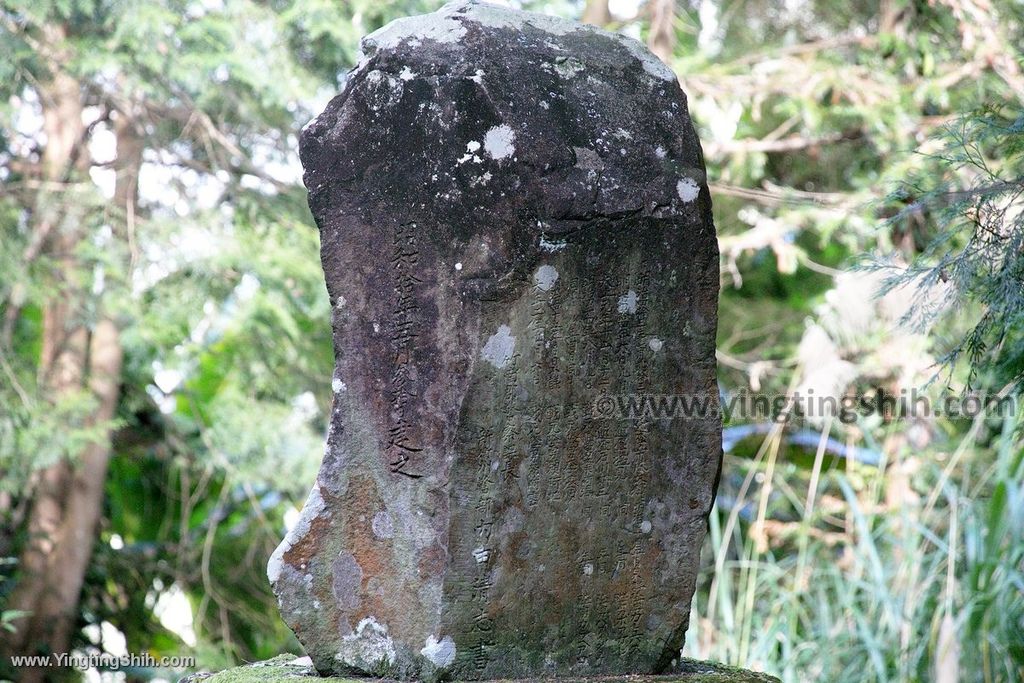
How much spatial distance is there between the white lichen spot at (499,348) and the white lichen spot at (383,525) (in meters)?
0.40

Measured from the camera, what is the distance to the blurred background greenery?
3982mm

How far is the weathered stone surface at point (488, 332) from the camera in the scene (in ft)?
7.32

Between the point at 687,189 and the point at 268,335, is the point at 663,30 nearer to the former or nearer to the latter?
the point at 268,335

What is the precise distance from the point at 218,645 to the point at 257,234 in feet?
6.98

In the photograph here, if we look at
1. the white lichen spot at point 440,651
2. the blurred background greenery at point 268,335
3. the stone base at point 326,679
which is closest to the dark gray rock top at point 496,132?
the white lichen spot at point 440,651

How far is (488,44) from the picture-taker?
2.29 metres

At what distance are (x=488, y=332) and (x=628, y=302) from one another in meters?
0.33

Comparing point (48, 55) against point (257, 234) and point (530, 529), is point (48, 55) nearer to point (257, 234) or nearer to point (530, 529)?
point (257, 234)

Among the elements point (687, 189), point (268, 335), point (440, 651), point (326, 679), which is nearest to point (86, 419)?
point (268, 335)

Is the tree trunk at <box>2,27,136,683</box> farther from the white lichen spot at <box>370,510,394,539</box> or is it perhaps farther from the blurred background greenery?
the white lichen spot at <box>370,510,394,539</box>

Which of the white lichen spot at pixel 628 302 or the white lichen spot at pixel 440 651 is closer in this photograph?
the white lichen spot at pixel 440 651

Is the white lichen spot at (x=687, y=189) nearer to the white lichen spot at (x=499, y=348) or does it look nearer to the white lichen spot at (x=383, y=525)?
the white lichen spot at (x=499, y=348)

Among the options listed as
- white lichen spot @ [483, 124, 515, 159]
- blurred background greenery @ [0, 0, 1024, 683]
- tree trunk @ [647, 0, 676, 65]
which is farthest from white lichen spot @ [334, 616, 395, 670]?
tree trunk @ [647, 0, 676, 65]

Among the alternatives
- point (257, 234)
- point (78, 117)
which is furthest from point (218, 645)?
point (78, 117)
